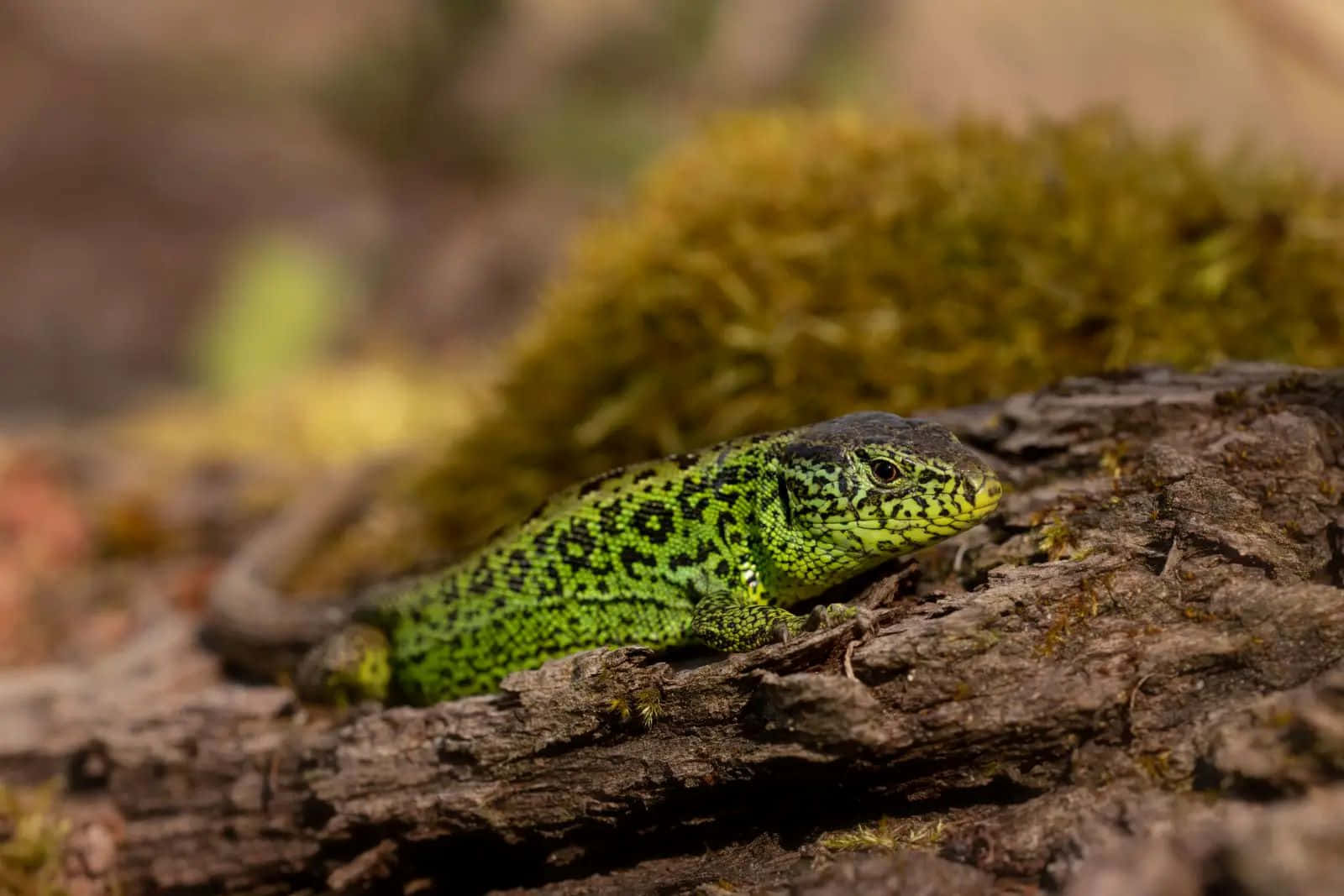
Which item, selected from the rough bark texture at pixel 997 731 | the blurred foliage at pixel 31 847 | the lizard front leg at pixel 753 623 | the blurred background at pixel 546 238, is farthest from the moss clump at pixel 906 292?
the blurred foliage at pixel 31 847

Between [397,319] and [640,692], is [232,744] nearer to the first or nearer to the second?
[640,692]

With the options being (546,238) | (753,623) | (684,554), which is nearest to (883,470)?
(753,623)

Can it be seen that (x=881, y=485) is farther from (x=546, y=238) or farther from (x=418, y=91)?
(x=418, y=91)

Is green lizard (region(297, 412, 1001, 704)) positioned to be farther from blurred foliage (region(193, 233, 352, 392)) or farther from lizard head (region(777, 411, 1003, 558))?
blurred foliage (region(193, 233, 352, 392))

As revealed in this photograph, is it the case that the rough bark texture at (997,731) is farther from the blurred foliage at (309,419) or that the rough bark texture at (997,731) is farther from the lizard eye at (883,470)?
the blurred foliage at (309,419)

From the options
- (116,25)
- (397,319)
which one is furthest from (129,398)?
(116,25)

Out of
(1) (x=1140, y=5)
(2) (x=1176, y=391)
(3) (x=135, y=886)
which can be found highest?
(1) (x=1140, y=5)
